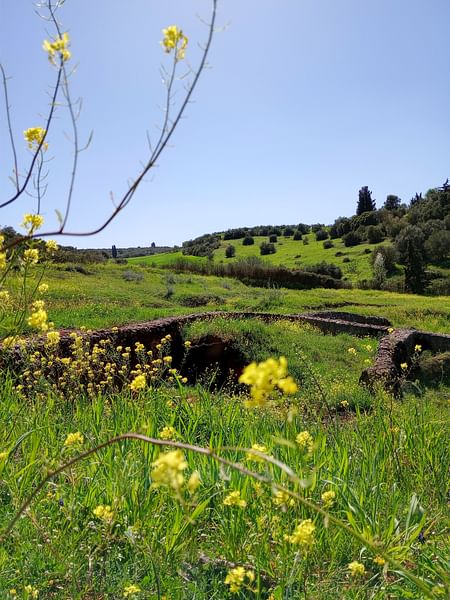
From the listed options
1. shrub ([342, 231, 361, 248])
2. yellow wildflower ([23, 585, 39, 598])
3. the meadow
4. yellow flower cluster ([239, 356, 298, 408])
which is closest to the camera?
yellow flower cluster ([239, 356, 298, 408])

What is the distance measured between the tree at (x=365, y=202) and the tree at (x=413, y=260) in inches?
1127

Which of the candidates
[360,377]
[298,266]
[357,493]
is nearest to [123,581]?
[357,493]

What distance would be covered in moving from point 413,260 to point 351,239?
16.4m

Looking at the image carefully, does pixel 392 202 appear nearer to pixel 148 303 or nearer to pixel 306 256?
pixel 306 256

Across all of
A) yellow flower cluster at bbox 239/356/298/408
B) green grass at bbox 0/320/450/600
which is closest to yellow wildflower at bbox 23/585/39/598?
green grass at bbox 0/320/450/600

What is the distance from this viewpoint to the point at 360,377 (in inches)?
409

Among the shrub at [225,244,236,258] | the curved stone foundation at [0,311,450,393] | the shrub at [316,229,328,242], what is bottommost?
the curved stone foundation at [0,311,450,393]

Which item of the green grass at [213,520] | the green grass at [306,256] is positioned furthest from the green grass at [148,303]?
the green grass at [306,256]

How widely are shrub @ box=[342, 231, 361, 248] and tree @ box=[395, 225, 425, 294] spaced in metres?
9.55

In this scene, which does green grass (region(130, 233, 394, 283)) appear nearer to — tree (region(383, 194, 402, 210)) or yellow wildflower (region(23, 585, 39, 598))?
tree (region(383, 194, 402, 210))

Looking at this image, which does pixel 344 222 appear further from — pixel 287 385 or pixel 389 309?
pixel 287 385

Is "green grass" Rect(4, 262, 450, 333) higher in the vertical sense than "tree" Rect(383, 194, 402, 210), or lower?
lower

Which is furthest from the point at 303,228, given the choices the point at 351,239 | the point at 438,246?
the point at 438,246

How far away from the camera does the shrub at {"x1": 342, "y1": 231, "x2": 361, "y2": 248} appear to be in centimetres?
5791
